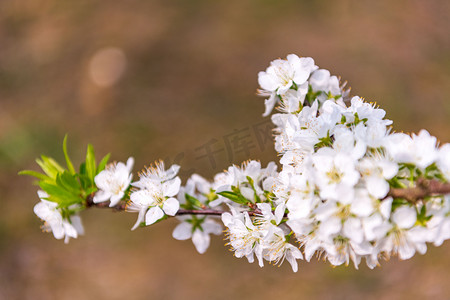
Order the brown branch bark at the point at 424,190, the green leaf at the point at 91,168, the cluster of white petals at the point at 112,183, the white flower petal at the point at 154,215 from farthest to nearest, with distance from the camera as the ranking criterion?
the green leaf at the point at 91,168 → the cluster of white petals at the point at 112,183 → the white flower petal at the point at 154,215 → the brown branch bark at the point at 424,190

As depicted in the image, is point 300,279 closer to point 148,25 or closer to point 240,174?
point 240,174

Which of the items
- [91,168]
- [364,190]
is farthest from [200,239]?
[364,190]

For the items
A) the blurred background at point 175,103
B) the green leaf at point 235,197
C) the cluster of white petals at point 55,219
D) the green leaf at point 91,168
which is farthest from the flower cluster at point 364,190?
the blurred background at point 175,103

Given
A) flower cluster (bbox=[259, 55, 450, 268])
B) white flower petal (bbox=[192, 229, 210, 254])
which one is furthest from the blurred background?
flower cluster (bbox=[259, 55, 450, 268])

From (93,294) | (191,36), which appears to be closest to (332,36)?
(191,36)

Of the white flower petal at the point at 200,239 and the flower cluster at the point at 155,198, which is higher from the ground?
the flower cluster at the point at 155,198

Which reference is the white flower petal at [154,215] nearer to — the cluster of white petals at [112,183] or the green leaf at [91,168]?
the cluster of white petals at [112,183]

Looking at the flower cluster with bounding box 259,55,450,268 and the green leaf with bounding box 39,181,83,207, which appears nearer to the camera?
the flower cluster with bounding box 259,55,450,268

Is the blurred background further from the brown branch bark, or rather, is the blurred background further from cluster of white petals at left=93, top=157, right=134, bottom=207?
the brown branch bark
